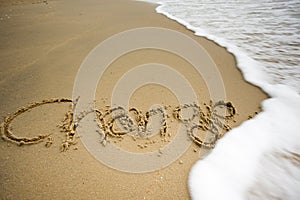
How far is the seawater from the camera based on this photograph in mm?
1458

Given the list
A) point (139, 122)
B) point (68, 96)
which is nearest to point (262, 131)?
point (139, 122)

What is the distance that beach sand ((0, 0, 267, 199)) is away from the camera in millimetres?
1377

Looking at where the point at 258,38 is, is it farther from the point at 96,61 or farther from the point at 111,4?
the point at 111,4

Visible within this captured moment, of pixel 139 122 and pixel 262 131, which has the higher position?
pixel 139 122

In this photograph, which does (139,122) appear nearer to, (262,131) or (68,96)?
(68,96)

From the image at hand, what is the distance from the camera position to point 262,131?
1.87 m

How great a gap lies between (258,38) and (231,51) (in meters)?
0.76

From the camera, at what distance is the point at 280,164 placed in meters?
1.60

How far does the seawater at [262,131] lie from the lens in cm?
146

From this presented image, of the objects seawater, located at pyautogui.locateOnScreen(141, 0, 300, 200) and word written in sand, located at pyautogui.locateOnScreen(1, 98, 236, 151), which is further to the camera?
word written in sand, located at pyautogui.locateOnScreen(1, 98, 236, 151)

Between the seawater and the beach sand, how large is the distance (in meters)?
0.12

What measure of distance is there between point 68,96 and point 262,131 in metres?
1.82

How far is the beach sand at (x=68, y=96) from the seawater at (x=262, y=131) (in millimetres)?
116

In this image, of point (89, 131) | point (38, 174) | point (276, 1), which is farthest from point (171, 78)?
point (276, 1)
